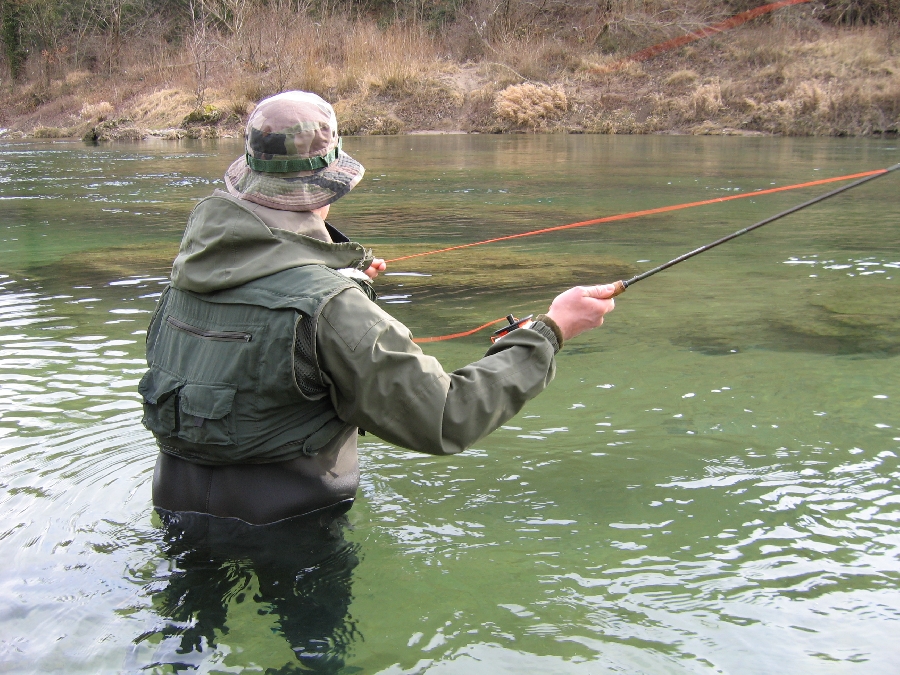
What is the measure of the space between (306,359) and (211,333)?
0.27m

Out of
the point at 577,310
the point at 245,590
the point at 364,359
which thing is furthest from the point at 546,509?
the point at 364,359

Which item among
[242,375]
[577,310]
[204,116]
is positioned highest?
[204,116]

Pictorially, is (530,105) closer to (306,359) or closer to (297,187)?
(297,187)

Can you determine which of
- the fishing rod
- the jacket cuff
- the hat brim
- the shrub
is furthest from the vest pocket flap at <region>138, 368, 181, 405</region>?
the shrub

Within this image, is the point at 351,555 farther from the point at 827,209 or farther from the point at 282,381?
the point at 827,209

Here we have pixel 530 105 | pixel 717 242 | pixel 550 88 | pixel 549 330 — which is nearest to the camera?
pixel 549 330

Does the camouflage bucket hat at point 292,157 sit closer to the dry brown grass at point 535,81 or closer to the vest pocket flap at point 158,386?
the vest pocket flap at point 158,386

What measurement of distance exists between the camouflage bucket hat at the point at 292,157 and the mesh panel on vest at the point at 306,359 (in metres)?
0.38

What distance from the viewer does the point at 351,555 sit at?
2.89 metres

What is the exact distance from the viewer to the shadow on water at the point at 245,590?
2.46m

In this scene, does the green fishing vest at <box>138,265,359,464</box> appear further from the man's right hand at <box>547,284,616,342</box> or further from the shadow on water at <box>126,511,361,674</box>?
the man's right hand at <box>547,284,616,342</box>

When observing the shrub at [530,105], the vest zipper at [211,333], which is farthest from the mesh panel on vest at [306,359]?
the shrub at [530,105]

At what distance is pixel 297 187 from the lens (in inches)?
93.2

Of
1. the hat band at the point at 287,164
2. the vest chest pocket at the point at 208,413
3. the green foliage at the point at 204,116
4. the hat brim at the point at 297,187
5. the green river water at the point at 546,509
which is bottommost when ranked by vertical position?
the green river water at the point at 546,509
